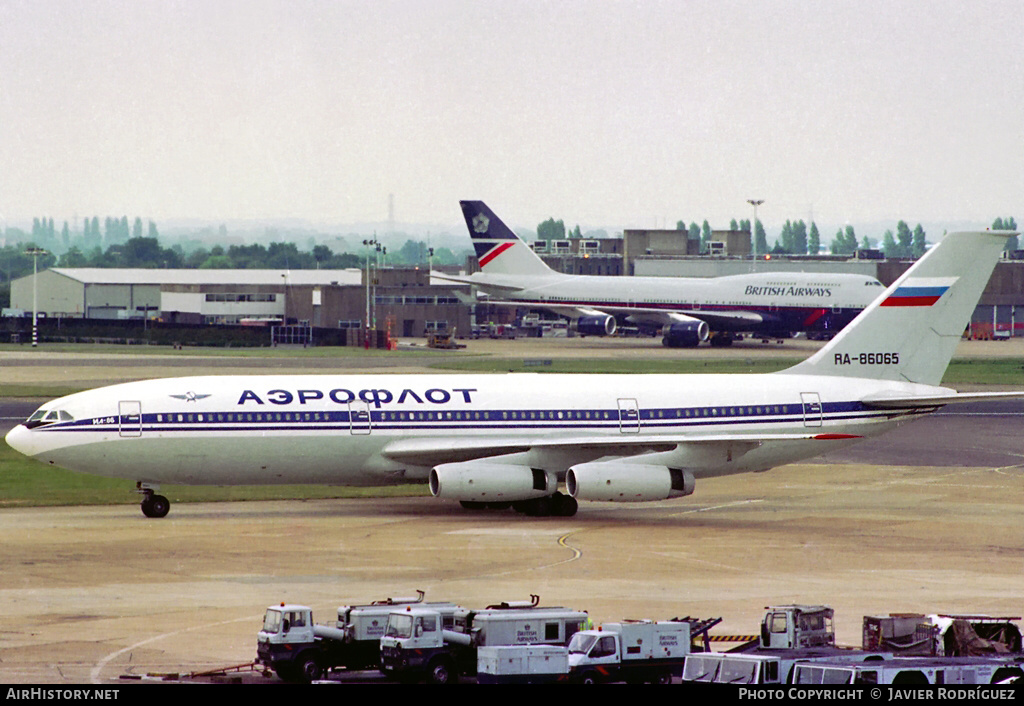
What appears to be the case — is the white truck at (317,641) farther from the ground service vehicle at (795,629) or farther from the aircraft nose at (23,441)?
the aircraft nose at (23,441)

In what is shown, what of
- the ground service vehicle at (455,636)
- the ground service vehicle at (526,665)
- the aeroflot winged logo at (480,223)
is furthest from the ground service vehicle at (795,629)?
the aeroflot winged logo at (480,223)

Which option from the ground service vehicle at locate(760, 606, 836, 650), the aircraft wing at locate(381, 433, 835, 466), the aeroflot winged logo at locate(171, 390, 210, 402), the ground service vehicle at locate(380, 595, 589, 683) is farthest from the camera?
the aircraft wing at locate(381, 433, 835, 466)

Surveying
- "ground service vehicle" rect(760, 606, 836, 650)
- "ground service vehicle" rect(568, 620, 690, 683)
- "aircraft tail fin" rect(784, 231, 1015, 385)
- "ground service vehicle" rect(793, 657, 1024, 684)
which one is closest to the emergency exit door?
"aircraft tail fin" rect(784, 231, 1015, 385)

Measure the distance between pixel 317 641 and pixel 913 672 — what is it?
9.60 m

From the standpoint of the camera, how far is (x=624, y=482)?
44.5 meters

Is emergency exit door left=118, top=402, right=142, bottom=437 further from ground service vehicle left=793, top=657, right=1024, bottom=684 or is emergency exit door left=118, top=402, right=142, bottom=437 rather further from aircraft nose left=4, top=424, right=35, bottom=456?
ground service vehicle left=793, top=657, right=1024, bottom=684

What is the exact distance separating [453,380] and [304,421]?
17.2 ft

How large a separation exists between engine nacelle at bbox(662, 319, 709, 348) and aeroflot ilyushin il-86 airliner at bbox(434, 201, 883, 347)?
3.6 inches

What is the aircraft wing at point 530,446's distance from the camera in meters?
45.3

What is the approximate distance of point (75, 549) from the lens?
127 ft

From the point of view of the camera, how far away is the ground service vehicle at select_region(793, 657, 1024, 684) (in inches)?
850

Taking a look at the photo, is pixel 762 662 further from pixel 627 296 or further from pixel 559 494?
pixel 627 296

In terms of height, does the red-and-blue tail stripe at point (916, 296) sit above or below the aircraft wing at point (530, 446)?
above

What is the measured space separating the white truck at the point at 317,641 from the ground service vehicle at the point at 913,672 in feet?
21.0
